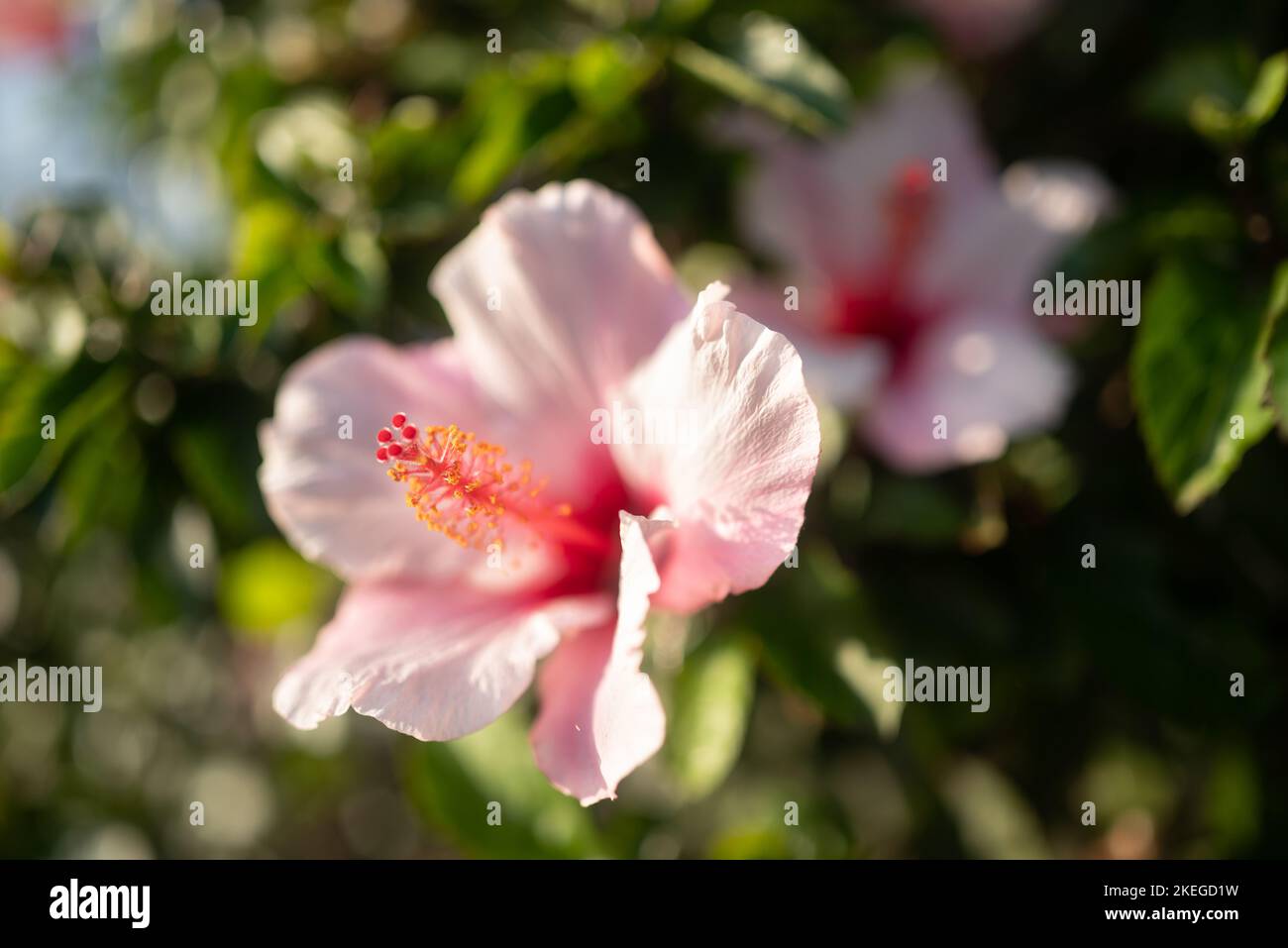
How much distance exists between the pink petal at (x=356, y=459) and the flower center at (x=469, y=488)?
0.09 feet

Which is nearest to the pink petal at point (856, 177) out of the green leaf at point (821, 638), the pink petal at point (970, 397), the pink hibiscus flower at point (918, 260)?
the pink hibiscus flower at point (918, 260)

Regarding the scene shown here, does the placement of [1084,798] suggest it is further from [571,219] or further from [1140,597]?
[571,219]

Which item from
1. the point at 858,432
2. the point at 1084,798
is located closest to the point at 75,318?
the point at 858,432

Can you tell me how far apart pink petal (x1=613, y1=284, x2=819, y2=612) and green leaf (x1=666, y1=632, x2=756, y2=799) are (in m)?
0.26

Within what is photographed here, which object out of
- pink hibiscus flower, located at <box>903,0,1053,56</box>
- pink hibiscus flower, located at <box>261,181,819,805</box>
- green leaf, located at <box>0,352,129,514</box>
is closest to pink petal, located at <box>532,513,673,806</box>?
pink hibiscus flower, located at <box>261,181,819,805</box>

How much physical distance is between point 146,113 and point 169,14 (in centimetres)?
26

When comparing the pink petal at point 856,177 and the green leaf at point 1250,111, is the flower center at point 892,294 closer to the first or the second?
the pink petal at point 856,177

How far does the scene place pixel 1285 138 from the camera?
1354 mm

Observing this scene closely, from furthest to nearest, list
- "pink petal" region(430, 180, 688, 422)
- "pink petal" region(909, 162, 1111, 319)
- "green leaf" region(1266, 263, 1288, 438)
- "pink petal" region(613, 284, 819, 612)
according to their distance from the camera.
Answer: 1. "pink petal" region(909, 162, 1111, 319)
2. "pink petal" region(430, 180, 688, 422)
3. "green leaf" region(1266, 263, 1288, 438)
4. "pink petal" region(613, 284, 819, 612)

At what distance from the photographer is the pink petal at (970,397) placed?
56.5 inches

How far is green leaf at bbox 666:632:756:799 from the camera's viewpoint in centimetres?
133

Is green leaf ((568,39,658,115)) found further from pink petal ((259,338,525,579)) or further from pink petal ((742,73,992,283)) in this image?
pink petal ((259,338,525,579))

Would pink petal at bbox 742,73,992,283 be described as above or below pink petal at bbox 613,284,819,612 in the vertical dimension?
above

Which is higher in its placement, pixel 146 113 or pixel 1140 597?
pixel 146 113
